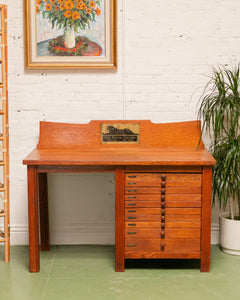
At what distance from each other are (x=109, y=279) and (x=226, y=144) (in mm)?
1395

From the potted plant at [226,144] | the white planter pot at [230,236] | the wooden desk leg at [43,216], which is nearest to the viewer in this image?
the potted plant at [226,144]

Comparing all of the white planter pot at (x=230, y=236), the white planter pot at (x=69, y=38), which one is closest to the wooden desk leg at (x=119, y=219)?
the white planter pot at (x=230, y=236)

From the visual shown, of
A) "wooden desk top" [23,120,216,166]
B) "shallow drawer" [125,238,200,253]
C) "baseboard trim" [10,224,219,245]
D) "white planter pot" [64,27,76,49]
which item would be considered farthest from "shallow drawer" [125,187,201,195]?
"white planter pot" [64,27,76,49]

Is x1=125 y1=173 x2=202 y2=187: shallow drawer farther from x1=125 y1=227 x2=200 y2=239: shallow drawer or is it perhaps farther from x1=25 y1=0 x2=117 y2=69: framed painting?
x1=25 y1=0 x2=117 y2=69: framed painting

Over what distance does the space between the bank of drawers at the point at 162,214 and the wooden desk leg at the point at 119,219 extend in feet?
0.11

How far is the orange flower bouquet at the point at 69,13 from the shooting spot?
12.3 feet

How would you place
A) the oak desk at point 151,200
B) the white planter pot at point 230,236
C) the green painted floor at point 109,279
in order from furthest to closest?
the white planter pot at point 230,236 < the oak desk at point 151,200 < the green painted floor at point 109,279

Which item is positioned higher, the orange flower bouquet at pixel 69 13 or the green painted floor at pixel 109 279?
the orange flower bouquet at pixel 69 13

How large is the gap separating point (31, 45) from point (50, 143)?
0.86 m

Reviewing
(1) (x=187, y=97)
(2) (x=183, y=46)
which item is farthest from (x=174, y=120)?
(2) (x=183, y=46)

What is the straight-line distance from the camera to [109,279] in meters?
3.24

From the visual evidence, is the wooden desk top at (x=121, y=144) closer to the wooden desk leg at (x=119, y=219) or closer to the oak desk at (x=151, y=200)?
the oak desk at (x=151, y=200)

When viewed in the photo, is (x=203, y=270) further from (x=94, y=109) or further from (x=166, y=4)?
(x=166, y=4)

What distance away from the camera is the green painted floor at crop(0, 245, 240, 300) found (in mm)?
3014
